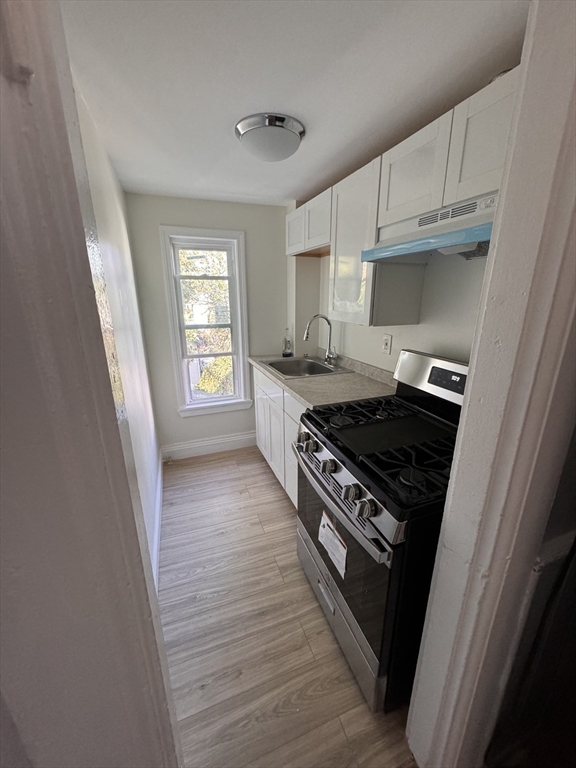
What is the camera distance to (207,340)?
2.95 meters

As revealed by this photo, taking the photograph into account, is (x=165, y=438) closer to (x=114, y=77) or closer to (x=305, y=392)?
(x=305, y=392)

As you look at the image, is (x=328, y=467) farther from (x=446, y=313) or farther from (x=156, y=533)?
(x=156, y=533)

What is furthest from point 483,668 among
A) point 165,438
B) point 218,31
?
point 165,438

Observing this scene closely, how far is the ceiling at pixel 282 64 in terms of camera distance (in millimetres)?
899

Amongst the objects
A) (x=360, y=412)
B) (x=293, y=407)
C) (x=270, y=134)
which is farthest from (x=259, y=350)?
(x=270, y=134)

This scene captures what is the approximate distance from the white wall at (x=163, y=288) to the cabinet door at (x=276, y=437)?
75 centimetres

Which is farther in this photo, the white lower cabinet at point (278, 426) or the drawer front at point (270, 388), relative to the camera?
the drawer front at point (270, 388)

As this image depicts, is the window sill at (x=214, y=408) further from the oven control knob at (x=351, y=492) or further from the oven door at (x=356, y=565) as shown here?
the oven control knob at (x=351, y=492)

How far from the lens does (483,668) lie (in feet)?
2.63

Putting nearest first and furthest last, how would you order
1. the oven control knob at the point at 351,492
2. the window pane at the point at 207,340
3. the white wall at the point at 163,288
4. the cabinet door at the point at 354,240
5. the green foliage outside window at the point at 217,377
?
the oven control knob at the point at 351,492 < the cabinet door at the point at 354,240 < the white wall at the point at 163,288 < the window pane at the point at 207,340 < the green foliage outside window at the point at 217,377

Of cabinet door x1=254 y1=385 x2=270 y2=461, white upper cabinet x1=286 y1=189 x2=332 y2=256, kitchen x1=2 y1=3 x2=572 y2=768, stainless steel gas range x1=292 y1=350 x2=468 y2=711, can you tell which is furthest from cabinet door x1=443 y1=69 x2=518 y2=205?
cabinet door x1=254 y1=385 x2=270 y2=461

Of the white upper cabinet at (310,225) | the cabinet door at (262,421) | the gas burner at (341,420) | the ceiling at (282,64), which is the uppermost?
the ceiling at (282,64)

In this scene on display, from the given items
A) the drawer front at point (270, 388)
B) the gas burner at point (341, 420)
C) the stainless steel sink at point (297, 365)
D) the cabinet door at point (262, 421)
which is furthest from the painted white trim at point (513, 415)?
the stainless steel sink at point (297, 365)

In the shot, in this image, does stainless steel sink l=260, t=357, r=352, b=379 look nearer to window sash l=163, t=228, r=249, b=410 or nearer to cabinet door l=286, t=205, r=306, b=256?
window sash l=163, t=228, r=249, b=410
